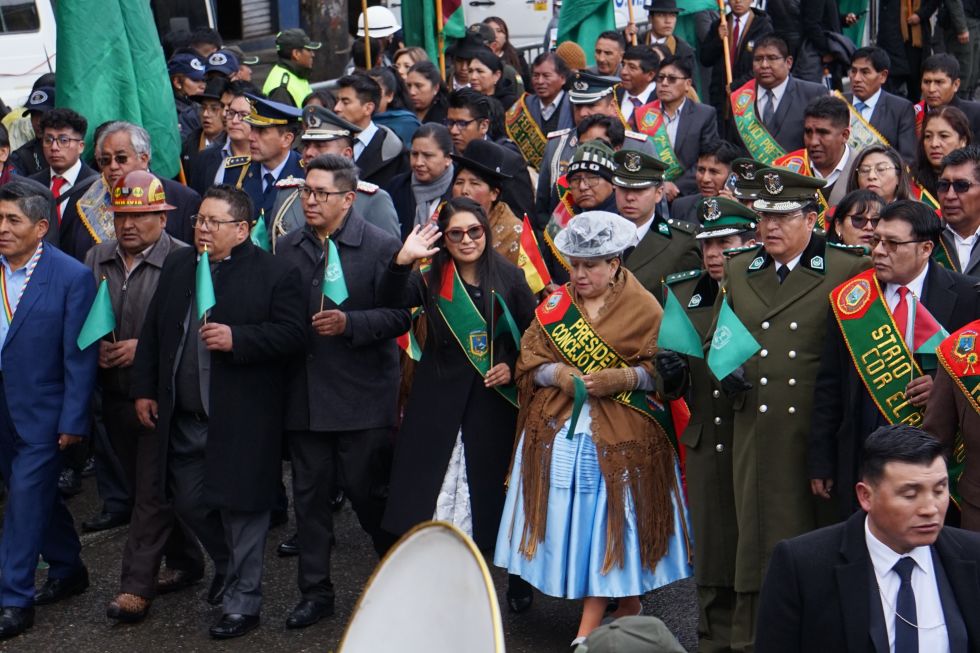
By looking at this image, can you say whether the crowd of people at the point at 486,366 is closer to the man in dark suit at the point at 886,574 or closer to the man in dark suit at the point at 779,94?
the man in dark suit at the point at 886,574

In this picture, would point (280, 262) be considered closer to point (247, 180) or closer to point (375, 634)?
point (247, 180)

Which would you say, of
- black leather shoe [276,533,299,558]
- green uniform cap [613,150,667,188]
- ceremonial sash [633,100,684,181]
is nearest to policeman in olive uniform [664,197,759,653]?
green uniform cap [613,150,667,188]

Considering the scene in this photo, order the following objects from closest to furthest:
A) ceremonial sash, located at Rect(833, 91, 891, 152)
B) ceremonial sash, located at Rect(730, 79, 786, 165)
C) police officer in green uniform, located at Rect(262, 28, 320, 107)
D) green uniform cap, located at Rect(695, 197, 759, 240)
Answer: green uniform cap, located at Rect(695, 197, 759, 240) → ceremonial sash, located at Rect(833, 91, 891, 152) → ceremonial sash, located at Rect(730, 79, 786, 165) → police officer in green uniform, located at Rect(262, 28, 320, 107)

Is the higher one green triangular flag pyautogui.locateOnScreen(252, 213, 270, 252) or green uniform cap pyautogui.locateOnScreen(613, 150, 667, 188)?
green uniform cap pyautogui.locateOnScreen(613, 150, 667, 188)

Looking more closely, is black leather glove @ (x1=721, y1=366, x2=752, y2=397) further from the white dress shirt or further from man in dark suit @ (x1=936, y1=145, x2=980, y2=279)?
the white dress shirt

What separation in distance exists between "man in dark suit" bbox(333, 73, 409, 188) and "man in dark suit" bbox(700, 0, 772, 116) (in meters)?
4.33

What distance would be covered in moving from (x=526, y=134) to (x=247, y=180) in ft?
9.34

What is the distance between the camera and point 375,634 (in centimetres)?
322

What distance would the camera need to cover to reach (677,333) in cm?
617

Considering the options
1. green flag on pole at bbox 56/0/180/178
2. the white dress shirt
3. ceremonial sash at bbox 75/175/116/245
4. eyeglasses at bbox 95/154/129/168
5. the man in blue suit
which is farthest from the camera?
green flag on pole at bbox 56/0/180/178

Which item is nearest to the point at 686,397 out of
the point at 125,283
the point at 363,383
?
the point at 363,383

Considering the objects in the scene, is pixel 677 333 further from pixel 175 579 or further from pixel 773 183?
pixel 175 579

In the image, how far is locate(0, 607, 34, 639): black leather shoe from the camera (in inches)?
276

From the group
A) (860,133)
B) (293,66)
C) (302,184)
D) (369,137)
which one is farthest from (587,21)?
(302,184)
